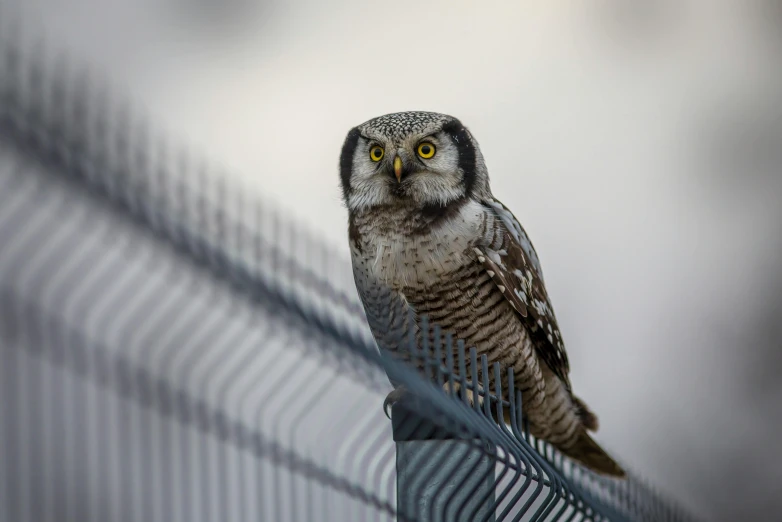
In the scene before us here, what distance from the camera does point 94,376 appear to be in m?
1.03

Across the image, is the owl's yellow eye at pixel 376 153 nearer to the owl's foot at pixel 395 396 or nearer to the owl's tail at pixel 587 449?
the owl's tail at pixel 587 449

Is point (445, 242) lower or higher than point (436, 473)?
higher

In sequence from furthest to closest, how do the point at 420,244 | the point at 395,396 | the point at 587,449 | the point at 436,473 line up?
1. the point at 587,449
2. the point at 420,244
3. the point at 436,473
4. the point at 395,396

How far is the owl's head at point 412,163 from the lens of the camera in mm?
2992

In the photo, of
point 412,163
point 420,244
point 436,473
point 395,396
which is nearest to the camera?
point 395,396

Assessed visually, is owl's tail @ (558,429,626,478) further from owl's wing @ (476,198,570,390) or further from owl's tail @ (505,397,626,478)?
owl's wing @ (476,198,570,390)

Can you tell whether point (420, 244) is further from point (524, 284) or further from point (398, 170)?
point (524, 284)

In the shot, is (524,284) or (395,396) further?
(524,284)

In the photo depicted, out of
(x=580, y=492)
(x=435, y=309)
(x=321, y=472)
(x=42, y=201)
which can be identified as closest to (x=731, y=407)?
(x=435, y=309)

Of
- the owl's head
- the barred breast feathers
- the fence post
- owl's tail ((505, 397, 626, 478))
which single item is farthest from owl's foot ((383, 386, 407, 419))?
owl's tail ((505, 397, 626, 478))

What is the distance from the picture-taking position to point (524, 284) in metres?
3.07

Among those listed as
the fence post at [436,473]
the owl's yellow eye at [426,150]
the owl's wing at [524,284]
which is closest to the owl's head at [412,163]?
the owl's yellow eye at [426,150]

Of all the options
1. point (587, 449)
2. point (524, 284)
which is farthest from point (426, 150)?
point (587, 449)

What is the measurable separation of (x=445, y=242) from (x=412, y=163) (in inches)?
12.3
